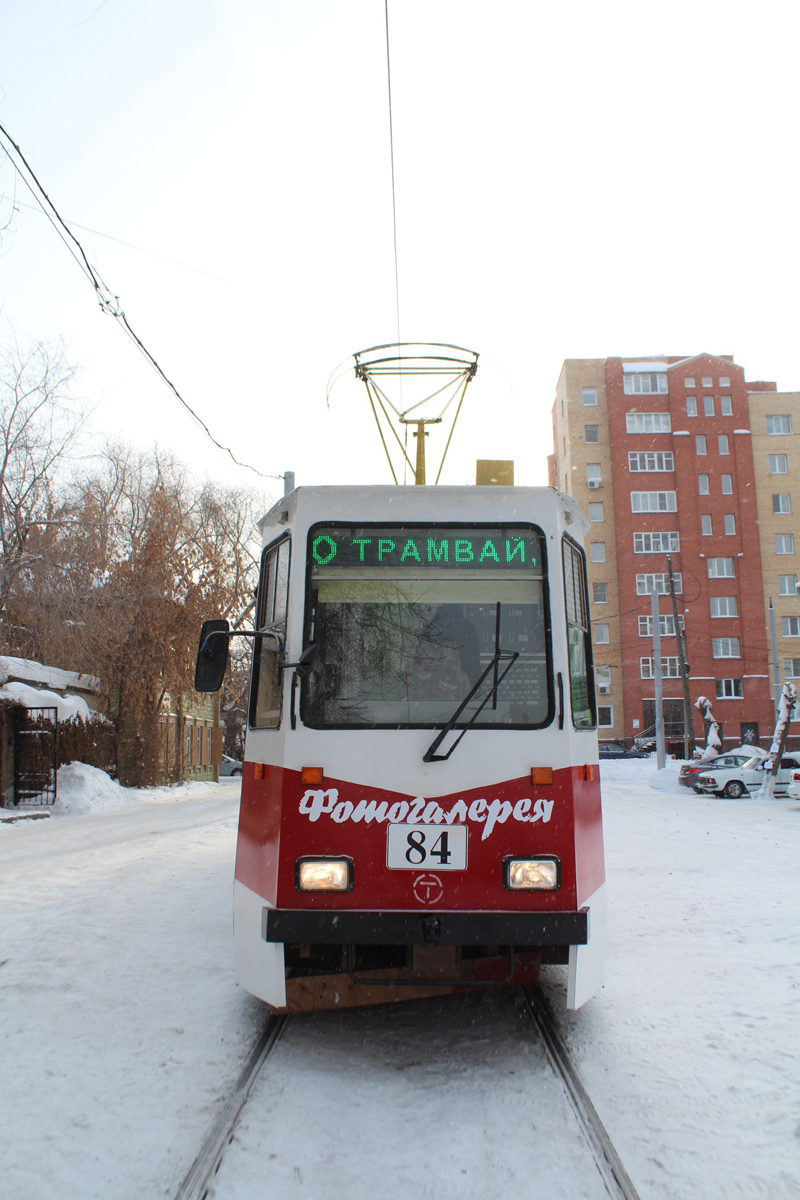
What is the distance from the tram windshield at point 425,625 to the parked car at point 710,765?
24727 mm

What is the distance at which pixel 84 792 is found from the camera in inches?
938

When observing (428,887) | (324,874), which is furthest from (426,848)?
(324,874)

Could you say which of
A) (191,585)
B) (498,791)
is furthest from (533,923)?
(191,585)

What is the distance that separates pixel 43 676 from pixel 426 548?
21.4 m

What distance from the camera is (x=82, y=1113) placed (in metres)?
4.14

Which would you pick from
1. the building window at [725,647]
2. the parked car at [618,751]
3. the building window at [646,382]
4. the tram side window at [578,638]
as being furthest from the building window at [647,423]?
the tram side window at [578,638]

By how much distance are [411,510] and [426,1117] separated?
2.82 meters

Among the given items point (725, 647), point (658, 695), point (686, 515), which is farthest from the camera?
point (686, 515)

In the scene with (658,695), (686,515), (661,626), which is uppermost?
(686,515)

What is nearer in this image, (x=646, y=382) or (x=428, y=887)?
(x=428, y=887)

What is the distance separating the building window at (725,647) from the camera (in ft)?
189

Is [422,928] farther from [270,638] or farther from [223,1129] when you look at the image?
[270,638]

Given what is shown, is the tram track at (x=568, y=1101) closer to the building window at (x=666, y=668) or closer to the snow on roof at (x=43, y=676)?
the snow on roof at (x=43, y=676)

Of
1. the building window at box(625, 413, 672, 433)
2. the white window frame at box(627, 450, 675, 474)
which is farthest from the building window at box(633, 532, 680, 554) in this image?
the building window at box(625, 413, 672, 433)
